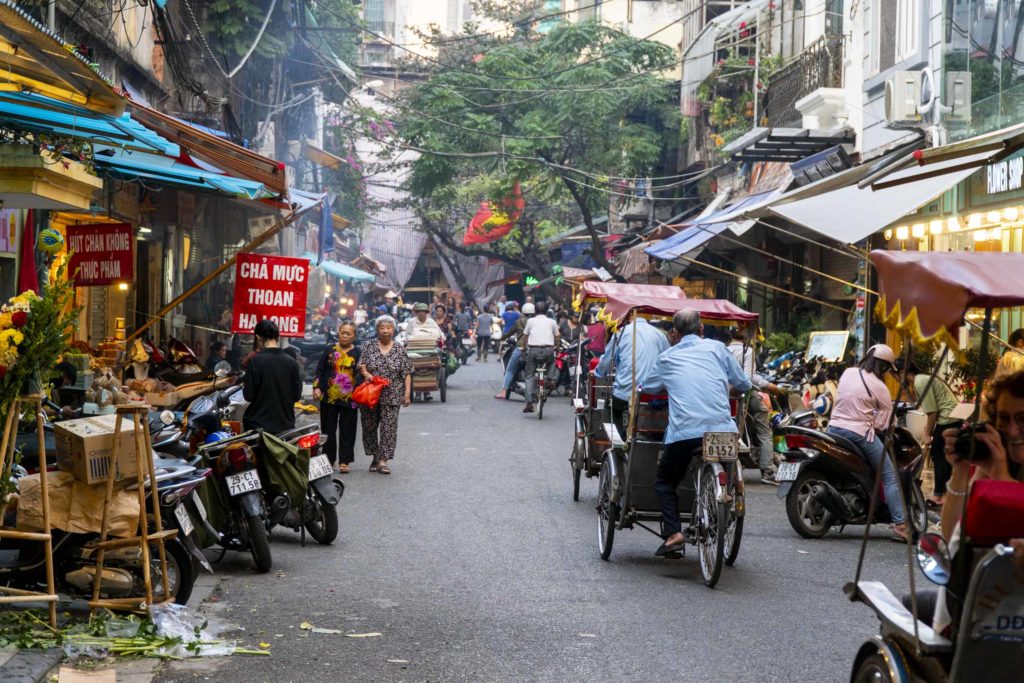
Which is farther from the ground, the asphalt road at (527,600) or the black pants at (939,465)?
the black pants at (939,465)

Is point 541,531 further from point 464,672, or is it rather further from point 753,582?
point 464,672

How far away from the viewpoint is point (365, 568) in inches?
339

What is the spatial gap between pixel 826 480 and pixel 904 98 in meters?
7.25

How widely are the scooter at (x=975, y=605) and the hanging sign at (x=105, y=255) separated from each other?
9.71 metres

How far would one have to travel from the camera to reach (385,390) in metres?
13.5

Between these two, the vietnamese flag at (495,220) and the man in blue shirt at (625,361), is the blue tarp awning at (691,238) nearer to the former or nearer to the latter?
the man in blue shirt at (625,361)

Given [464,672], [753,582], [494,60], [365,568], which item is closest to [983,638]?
[464,672]

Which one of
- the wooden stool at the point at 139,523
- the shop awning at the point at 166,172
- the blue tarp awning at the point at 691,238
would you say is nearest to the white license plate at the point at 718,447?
the wooden stool at the point at 139,523

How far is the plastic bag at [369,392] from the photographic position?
13.2 meters

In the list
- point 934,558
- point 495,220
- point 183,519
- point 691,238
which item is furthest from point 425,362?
point 934,558

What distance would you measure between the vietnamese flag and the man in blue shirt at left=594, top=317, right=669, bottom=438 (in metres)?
25.5

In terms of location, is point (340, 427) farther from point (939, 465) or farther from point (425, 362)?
point (425, 362)

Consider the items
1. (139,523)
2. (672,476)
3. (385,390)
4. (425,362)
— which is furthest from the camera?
(425,362)

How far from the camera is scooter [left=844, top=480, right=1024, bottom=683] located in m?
3.89
